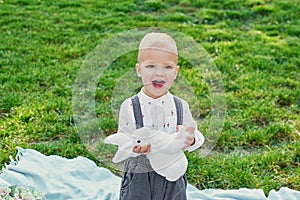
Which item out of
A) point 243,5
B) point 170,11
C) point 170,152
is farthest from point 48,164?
point 243,5

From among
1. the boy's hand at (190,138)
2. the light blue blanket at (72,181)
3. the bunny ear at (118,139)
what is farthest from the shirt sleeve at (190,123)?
the light blue blanket at (72,181)

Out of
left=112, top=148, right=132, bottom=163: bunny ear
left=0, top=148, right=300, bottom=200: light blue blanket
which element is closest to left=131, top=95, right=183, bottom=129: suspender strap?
left=112, top=148, right=132, bottom=163: bunny ear

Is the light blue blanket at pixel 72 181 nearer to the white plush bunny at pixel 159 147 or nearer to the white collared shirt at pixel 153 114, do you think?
the white plush bunny at pixel 159 147

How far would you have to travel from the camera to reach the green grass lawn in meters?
3.31

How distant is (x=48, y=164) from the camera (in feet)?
10.9

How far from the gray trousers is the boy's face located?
0.29 m

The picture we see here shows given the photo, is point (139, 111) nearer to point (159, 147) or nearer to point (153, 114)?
point (153, 114)

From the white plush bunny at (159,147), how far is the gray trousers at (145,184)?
0.14 ft

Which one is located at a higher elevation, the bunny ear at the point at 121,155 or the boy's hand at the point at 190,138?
the boy's hand at the point at 190,138

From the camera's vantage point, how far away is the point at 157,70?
2174 mm

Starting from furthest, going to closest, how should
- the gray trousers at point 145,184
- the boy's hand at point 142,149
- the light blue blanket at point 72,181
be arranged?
the light blue blanket at point 72,181 < the gray trousers at point 145,184 < the boy's hand at point 142,149

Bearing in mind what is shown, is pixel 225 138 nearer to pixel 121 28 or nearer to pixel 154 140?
pixel 154 140

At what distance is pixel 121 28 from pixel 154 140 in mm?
3459

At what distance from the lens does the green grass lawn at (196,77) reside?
3.31 meters
